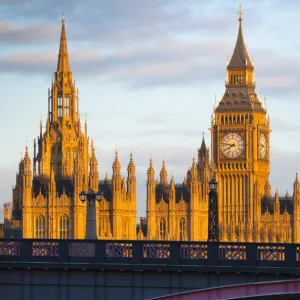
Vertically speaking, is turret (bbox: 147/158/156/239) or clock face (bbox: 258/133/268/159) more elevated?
clock face (bbox: 258/133/268/159)

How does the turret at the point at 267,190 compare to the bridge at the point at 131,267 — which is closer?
A: the bridge at the point at 131,267

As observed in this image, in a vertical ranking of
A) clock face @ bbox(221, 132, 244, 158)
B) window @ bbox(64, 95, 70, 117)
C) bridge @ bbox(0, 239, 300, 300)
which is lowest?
bridge @ bbox(0, 239, 300, 300)

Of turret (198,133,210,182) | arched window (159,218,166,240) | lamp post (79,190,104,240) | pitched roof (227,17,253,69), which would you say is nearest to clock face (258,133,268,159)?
turret (198,133,210,182)

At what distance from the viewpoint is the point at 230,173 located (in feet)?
578

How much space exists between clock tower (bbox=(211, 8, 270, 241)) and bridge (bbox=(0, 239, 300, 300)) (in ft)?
384

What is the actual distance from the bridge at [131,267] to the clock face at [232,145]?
4819 inches

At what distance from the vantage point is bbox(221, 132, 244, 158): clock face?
579ft

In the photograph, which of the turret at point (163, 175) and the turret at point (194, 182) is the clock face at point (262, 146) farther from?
the turret at point (194, 182)

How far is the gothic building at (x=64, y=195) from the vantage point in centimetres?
14862

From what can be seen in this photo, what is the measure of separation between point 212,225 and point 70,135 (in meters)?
92.7

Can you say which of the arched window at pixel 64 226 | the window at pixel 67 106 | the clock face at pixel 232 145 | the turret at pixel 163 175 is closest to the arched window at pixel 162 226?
the turret at pixel 163 175

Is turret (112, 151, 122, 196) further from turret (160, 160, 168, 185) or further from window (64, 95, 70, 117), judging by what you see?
window (64, 95, 70, 117)

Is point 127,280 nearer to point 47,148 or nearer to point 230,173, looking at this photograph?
point 47,148

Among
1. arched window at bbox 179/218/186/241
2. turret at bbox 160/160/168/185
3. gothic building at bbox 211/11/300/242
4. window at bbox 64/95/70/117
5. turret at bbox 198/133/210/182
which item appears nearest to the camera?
arched window at bbox 179/218/186/241
